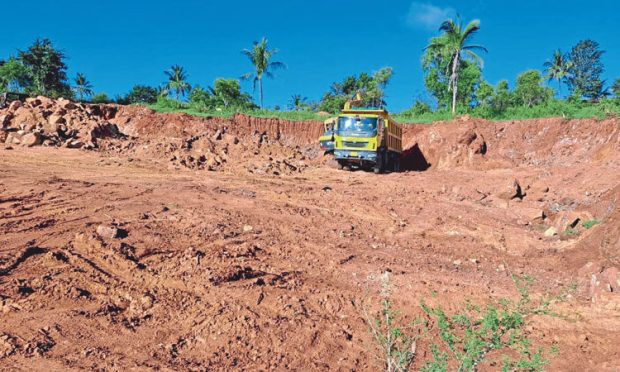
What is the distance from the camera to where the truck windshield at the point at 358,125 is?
671 inches

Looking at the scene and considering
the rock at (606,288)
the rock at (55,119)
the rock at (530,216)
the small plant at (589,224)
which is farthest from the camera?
the rock at (55,119)

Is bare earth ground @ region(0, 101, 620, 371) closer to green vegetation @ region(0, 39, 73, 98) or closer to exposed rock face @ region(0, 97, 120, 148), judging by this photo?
exposed rock face @ region(0, 97, 120, 148)

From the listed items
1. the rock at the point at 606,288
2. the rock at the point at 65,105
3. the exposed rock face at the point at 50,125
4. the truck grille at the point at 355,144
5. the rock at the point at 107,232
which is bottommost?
the rock at the point at 606,288

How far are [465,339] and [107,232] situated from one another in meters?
5.76

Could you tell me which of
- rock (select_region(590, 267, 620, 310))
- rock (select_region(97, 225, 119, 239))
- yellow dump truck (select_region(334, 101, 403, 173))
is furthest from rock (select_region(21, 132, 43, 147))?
rock (select_region(590, 267, 620, 310))

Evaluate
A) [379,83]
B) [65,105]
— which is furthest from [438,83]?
[65,105]

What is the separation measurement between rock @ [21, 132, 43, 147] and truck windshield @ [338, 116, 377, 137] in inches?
437

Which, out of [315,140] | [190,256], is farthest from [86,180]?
[315,140]

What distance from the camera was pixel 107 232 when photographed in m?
7.23

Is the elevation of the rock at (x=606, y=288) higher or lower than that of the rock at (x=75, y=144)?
lower

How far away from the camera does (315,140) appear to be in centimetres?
2503

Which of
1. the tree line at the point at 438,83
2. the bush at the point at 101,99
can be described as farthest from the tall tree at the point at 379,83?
the bush at the point at 101,99

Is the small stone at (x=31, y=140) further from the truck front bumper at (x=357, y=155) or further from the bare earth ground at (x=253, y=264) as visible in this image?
the truck front bumper at (x=357, y=155)

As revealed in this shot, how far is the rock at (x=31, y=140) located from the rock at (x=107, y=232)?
10275 mm
